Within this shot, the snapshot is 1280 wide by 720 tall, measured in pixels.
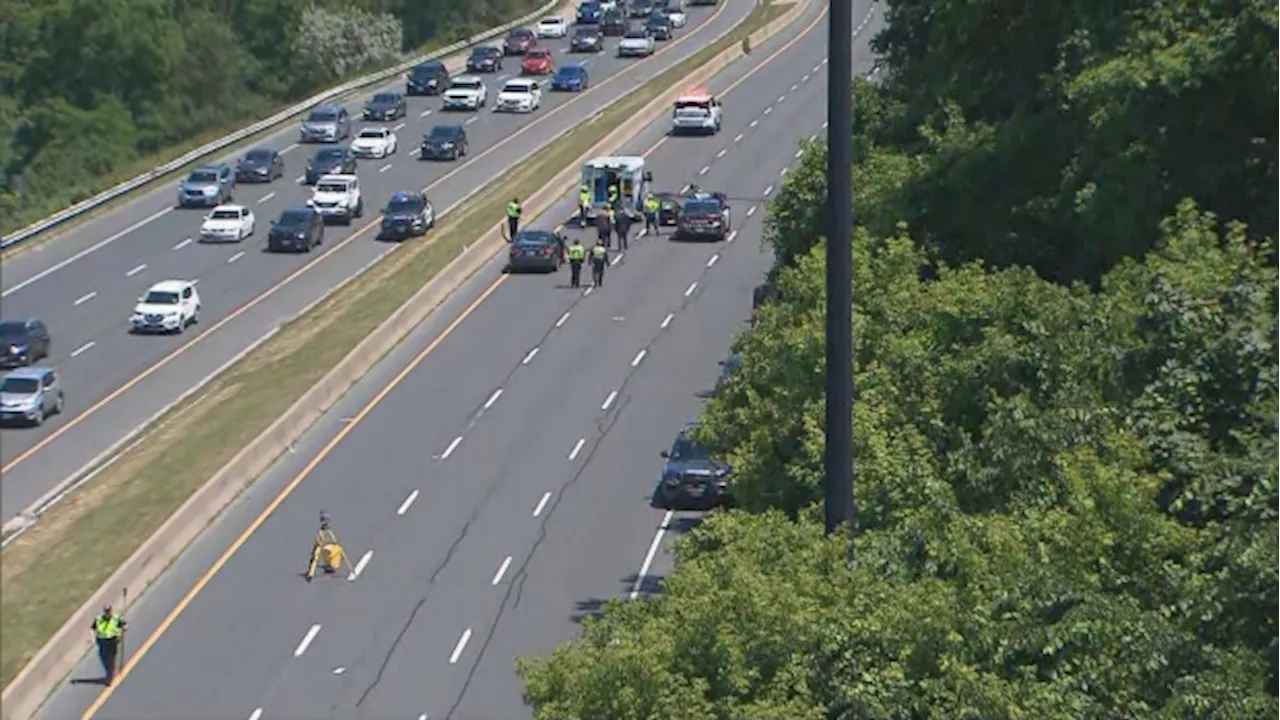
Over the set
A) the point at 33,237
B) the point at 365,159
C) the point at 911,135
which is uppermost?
the point at 33,237

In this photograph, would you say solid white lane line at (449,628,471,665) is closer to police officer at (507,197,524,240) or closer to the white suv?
the white suv

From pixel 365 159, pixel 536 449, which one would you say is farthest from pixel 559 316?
pixel 536 449

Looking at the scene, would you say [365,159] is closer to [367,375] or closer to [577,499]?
[367,375]

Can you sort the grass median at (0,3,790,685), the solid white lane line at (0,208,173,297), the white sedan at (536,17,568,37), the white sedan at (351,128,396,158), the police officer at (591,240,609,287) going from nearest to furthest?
1. the solid white lane line at (0,208,173,297)
2. the grass median at (0,3,790,685)
3. the white sedan at (351,128,396,158)
4. the police officer at (591,240,609,287)
5. the white sedan at (536,17,568,37)

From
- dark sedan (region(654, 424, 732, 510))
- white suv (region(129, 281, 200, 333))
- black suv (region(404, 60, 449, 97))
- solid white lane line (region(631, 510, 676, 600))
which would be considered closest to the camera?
white suv (region(129, 281, 200, 333))

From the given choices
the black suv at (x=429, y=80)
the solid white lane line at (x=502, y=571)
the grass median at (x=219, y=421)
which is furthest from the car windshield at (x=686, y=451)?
the black suv at (x=429, y=80)

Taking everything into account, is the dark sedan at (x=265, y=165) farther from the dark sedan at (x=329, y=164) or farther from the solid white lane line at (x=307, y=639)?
the solid white lane line at (x=307, y=639)

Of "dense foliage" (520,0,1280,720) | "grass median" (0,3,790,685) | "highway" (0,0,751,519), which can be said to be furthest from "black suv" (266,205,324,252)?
"dense foliage" (520,0,1280,720)
